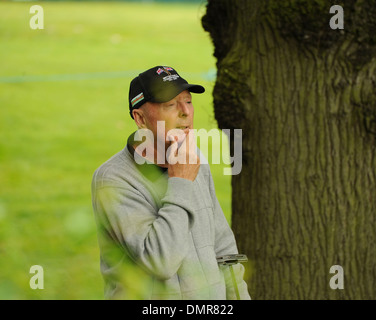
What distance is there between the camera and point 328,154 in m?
3.65

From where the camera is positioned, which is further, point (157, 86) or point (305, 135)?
point (305, 135)

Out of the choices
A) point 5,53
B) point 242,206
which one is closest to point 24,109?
point 5,53

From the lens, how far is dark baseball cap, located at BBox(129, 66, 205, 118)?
2.48 m

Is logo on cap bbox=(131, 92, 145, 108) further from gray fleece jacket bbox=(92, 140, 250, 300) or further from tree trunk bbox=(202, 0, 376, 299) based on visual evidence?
tree trunk bbox=(202, 0, 376, 299)

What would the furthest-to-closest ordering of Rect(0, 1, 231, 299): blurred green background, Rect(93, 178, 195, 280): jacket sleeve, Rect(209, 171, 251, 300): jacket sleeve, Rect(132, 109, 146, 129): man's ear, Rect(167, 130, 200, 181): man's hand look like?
Rect(0, 1, 231, 299): blurred green background < Rect(209, 171, 251, 300): jacket sleeve < Rect(132, 109, 146, 129): man's ear < Rect(167, 130, 200, 181): man's hand < Rect(93, 178, 195, 280): jacket sleeve

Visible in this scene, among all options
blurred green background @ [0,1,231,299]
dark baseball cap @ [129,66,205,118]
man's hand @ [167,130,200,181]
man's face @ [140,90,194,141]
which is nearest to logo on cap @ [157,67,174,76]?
dark baseball cap @ [129,66,205,118]

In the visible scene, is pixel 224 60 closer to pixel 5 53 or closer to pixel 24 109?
pixel 24 109

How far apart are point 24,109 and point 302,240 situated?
7857 millimetres

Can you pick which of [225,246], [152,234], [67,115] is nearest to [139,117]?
[152,234]

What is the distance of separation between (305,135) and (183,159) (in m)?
1.42

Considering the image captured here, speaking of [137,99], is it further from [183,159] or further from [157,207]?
[157,207]

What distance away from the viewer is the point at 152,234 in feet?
7.67

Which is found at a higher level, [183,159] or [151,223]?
[183,159]

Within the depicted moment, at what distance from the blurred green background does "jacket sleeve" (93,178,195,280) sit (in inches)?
85.3
